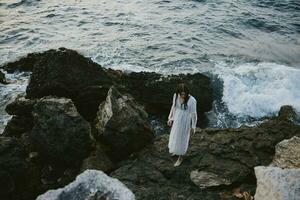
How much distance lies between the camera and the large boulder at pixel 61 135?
330 inches

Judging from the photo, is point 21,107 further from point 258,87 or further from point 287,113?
point 258,87

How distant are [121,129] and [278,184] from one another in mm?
4088

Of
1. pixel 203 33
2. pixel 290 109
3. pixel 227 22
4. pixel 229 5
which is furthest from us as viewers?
pixel 229 5

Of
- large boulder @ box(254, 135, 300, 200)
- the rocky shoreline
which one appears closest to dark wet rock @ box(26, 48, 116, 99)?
the rocky shoreline

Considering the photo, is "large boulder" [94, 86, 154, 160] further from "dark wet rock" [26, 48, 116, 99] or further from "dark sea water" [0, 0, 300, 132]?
"dark sea water" [0, 0, 300, 132]

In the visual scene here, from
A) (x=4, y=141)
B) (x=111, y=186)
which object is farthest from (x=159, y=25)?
(x=111, y=186)

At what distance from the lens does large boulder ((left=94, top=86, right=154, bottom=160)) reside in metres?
8.71

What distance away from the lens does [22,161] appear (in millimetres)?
7984

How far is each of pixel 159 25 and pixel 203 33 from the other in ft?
8.82

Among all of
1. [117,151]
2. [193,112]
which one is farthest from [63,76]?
[193,112]

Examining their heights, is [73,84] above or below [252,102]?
above

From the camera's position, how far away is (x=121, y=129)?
8.72 meters

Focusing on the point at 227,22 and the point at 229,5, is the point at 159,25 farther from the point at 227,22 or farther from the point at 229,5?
the point at 229,5

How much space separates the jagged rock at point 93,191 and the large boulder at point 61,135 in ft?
12.2
